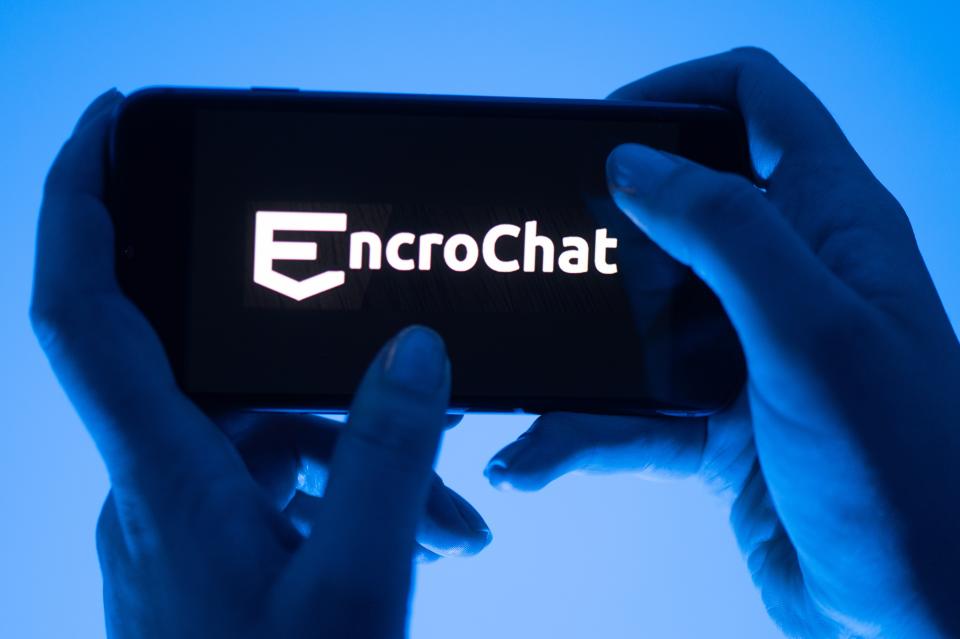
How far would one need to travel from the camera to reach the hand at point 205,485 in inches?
17.2

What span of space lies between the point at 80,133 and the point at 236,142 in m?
0.16

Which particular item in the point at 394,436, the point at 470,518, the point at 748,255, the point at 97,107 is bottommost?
the point at 470,518

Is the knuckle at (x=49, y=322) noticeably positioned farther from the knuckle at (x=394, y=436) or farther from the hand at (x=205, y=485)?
the knuckle at (x=394, y=436)

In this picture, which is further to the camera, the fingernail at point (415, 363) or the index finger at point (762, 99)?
the index finger at point (762, 99)

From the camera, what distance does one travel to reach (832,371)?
52 cm

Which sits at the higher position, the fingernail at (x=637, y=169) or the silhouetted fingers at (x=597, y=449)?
the fingernail at (x=637, y=169)

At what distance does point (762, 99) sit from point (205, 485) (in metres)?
0.70

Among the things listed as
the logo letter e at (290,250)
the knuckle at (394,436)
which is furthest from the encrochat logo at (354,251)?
the knuckle at (394,436)

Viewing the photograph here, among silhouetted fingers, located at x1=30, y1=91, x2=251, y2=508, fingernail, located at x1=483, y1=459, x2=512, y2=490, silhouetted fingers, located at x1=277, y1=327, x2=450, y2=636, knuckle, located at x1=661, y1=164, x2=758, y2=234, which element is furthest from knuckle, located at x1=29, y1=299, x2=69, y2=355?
knuckle, located at x1=661, y1=164, x2=758, y2=234

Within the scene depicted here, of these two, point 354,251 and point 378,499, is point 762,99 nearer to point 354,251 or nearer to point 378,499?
point 354,251

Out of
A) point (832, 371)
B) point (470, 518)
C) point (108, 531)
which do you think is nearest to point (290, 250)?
point (108, 531)

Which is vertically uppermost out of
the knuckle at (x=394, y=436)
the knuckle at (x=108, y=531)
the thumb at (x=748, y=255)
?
the thumb at (x=748, y=255)

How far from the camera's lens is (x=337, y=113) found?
67 centimetres

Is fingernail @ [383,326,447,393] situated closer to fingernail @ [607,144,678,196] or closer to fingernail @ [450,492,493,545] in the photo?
fingernail @ [607,144,678,196]
